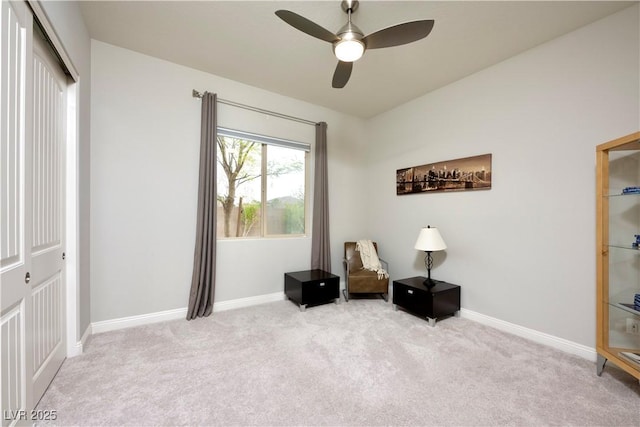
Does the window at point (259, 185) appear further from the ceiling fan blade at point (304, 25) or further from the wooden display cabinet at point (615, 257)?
the wooden display cabinet at point (615, 257)

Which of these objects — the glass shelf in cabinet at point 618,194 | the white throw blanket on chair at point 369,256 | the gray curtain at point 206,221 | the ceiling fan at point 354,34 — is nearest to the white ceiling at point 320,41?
the ceiling fan at point 354,34

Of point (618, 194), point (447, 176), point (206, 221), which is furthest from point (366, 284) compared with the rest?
point (618, 194)

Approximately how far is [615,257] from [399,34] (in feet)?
7.54

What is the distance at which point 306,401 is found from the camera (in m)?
Answer: 1.69

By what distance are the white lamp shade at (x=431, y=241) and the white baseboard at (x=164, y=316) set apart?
196 centimetres

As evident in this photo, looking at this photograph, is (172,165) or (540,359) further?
(172,165)

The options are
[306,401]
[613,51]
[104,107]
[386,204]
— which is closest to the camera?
[306,401]

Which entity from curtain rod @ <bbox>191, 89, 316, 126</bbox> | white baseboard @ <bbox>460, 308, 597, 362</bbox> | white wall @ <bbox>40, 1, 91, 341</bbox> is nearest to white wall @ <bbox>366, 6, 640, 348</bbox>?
white baseboard @ <bbox>460, 308, 597, 362</bbox>

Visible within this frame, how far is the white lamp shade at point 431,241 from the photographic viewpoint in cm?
310

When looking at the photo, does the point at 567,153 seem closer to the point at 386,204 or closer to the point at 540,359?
the point at 540,359

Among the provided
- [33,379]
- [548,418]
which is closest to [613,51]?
[548,418]

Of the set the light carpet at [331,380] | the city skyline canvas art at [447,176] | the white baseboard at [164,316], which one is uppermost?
the city skyline canvas art at [447,176]

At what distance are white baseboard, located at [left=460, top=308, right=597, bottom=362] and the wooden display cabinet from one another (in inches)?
11.9

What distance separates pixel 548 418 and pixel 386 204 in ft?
9.80
